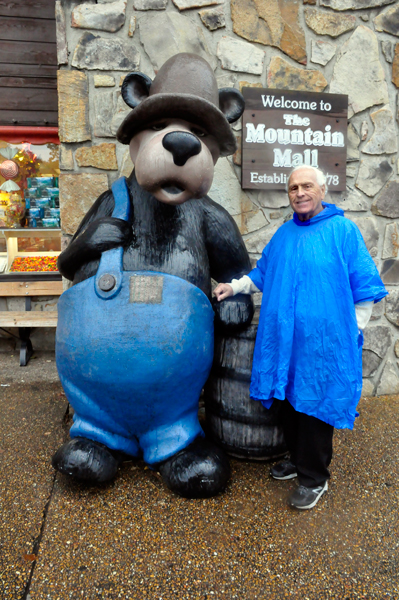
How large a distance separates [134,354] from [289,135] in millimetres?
1869

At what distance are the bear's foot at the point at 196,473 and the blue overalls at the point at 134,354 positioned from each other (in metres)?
0.06

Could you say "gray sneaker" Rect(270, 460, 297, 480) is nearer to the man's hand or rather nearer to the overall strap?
the man's hand

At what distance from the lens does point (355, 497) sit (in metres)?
1.82

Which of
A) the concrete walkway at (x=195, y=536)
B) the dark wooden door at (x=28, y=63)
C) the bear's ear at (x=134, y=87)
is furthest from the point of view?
the dark wooden door at (x=28, y=63)

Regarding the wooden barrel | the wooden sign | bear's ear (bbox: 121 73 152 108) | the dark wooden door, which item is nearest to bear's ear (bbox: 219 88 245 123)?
bear's ear (bbox: 121 73 152 108)

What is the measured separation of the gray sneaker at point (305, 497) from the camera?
172cm

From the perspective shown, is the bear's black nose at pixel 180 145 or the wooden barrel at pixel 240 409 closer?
the bear's black nose at pixel 180 145

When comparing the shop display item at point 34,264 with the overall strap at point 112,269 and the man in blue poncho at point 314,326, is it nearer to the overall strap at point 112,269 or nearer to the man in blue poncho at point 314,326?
the overall strap at point 112,269

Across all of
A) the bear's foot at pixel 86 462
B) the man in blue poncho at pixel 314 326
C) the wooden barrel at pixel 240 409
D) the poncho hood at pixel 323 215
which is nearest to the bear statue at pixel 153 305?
the bear's foot at pixel 86 462

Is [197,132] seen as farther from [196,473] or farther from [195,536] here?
[195,536]

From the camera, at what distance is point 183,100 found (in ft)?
5.30

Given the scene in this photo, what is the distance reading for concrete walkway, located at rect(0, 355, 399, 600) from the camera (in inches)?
52.2

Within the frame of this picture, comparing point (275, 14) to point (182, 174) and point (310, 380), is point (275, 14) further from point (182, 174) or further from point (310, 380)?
point (310, 380)

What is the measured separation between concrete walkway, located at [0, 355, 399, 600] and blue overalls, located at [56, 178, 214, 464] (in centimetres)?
26
